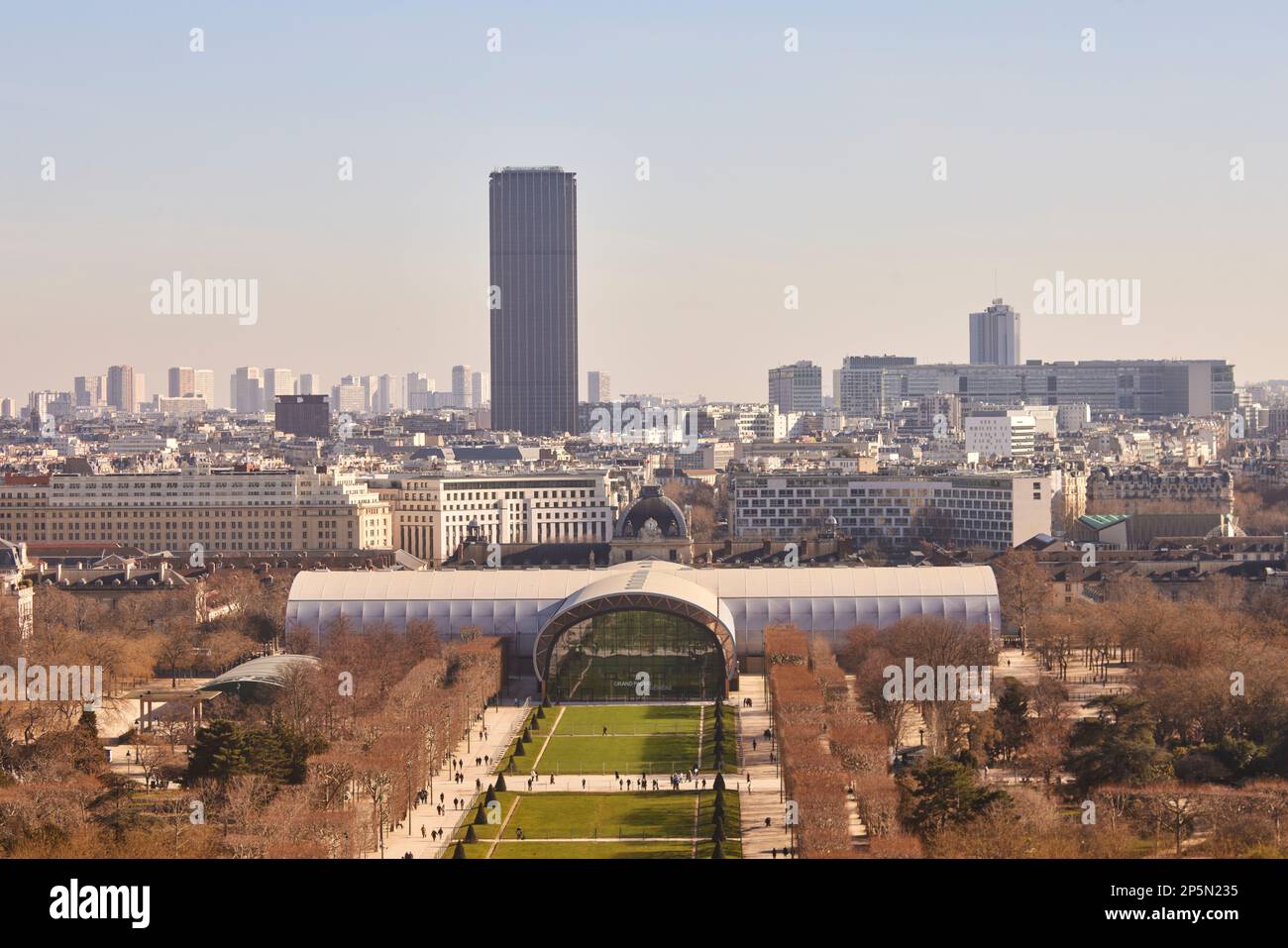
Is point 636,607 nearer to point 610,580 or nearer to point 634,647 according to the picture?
point 634,647

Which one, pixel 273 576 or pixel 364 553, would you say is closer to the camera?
pixel 273 576

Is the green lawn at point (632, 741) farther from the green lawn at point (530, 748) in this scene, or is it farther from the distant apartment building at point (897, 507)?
the distant apartment building at point (897, 507)

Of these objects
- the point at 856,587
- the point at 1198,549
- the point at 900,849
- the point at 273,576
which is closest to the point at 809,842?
the point at 900,849

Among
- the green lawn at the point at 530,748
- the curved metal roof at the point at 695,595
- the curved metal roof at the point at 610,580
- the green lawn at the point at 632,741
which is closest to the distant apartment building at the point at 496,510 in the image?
the curved metal roof at the point at 610,580

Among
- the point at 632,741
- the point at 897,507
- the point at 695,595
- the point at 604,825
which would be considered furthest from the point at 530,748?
the point at 897,507

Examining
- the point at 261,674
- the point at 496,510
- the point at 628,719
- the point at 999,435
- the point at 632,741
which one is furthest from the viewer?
the point at 999,435
